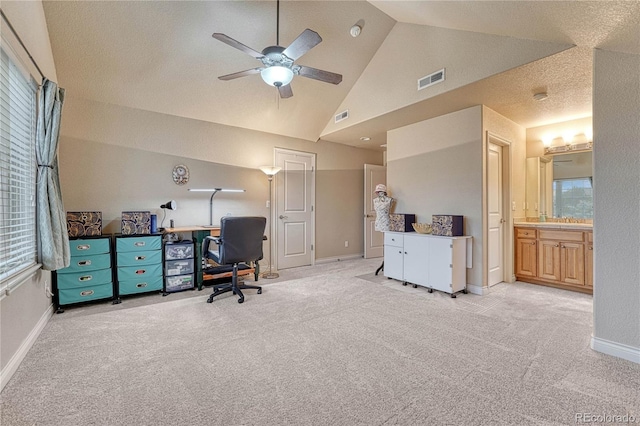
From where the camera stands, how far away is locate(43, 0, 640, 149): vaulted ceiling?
2309 millimetres

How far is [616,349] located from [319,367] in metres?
2.22

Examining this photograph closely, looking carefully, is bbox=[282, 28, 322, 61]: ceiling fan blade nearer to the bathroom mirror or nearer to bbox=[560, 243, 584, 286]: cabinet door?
bbox=[560, 243, 584, 286]: cabinet door

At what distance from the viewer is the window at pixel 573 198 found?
4.09 metres

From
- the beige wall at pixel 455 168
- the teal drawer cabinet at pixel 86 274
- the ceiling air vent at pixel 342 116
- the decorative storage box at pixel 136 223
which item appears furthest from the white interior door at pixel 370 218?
the teal drawer cabinet at pixel 86 274

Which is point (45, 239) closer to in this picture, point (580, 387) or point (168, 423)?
point (168, 423)

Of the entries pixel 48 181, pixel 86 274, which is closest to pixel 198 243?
pixel 86 274

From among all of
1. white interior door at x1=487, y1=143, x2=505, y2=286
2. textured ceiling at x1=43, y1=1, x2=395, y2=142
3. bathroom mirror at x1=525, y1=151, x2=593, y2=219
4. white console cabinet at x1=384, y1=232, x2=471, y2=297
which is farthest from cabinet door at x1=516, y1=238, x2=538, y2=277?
textured ceiling at x1=43, y1=1, x2=395, y2=142

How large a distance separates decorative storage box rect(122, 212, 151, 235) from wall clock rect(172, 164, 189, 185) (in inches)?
29.1

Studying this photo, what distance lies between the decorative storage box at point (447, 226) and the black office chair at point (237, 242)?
2283 mm

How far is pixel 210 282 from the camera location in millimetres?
4176

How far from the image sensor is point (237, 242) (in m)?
3.42

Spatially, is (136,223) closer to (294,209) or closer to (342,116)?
(294,209)

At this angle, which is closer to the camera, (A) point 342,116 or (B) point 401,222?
(B) point 401,222

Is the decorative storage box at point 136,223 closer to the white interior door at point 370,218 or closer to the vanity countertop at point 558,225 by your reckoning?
the white interior door at point 370,218
